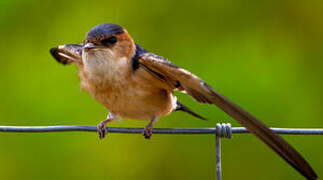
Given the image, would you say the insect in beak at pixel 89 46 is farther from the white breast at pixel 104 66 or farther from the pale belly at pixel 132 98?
the pale belly at pixel 132 98

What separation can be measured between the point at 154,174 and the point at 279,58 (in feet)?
3.56

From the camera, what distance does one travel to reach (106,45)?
143 inches

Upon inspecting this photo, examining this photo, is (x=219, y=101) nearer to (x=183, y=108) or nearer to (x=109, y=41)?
(x=109, y=41)

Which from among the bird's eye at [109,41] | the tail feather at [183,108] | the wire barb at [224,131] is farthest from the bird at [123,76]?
the wire barb at [224,131]

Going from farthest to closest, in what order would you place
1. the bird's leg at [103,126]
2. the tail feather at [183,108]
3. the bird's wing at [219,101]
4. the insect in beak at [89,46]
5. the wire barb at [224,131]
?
the tail feather at [183,108] < the bird's leg at [103,126] < the insect in beak at [89,46] < the wire barb at [224,131] < the bird's wing at [219,101]

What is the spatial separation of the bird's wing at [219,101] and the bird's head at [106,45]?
0.73ft

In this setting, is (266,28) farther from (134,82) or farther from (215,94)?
(215,94)

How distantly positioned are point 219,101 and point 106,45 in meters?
0.90

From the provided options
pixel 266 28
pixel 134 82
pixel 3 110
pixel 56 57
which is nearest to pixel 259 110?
pixel 266 28

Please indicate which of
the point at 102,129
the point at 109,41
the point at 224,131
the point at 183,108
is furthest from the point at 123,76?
the point at 224,131

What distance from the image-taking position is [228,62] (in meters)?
4.25

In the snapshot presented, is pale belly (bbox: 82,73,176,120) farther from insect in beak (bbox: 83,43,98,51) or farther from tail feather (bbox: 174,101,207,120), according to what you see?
tail feather (bbox: 174,101,207,120)

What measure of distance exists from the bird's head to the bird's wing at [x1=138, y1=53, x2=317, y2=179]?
22 cm

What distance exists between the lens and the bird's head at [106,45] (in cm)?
358
